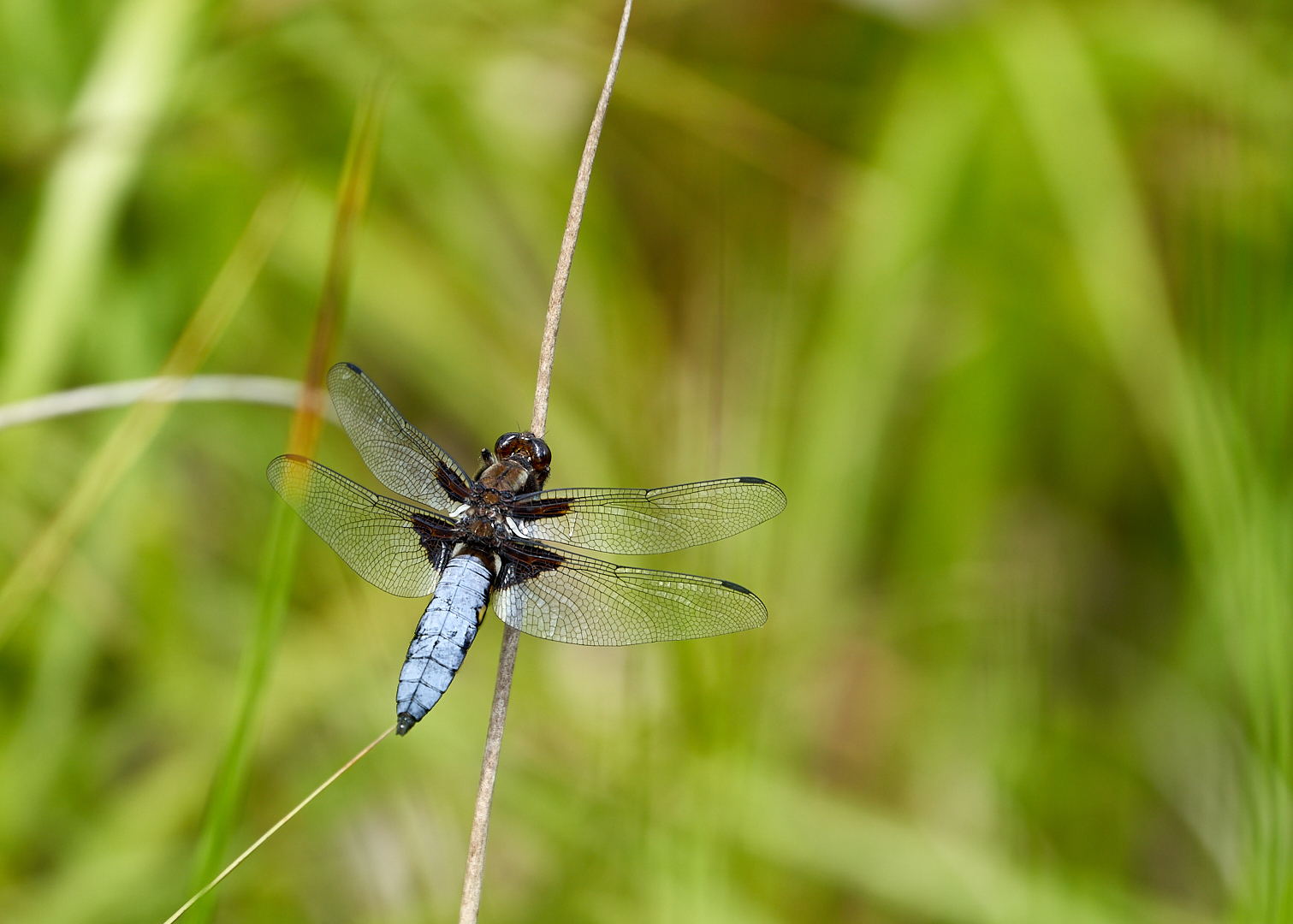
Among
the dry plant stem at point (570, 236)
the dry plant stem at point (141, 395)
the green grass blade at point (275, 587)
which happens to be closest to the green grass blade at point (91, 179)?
the dry plant stem at point (141, 395)

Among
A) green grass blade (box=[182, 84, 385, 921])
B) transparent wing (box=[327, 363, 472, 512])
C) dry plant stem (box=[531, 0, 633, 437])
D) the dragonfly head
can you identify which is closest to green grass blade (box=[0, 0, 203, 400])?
transparent wing (box=[327, 363, 472, 512])

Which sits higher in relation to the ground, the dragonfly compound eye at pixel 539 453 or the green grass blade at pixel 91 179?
the green grass blade at pixel 91 179

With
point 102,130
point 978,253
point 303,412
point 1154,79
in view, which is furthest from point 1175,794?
point 102,130

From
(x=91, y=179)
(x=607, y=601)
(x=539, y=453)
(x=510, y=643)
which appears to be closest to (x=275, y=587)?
(x=510, y=643)

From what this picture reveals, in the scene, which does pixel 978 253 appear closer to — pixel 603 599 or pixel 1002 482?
pixel 1002 482

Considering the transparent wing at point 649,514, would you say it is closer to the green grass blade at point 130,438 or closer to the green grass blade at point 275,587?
the green grass blade at point 275,587

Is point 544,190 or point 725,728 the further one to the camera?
point 544,190

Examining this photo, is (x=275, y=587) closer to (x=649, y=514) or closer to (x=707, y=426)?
(x=649, y=514)
